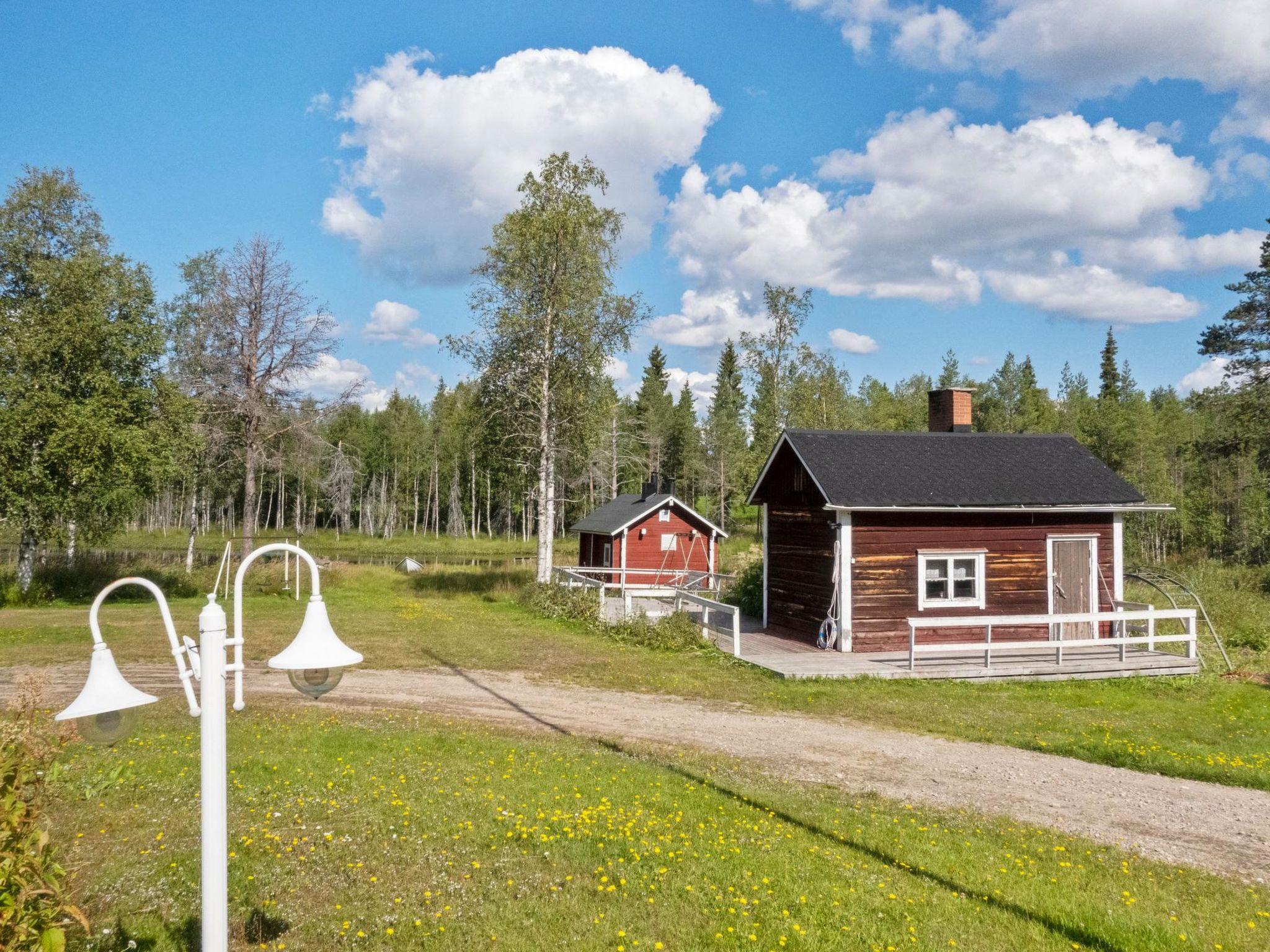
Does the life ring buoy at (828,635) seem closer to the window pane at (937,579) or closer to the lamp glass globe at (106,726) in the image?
the window pane at (937,579)

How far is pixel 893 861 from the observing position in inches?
288

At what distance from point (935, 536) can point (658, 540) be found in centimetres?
1438

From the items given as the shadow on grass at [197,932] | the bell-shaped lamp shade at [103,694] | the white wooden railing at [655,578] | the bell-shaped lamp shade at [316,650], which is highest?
the bell-shaped lamp shade at [316,650]

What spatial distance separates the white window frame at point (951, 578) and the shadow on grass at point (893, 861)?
1071 cm

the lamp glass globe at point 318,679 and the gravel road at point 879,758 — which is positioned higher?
the lamp glass globe at point 318,679

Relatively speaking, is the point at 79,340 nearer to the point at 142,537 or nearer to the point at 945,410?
the point at 945,410

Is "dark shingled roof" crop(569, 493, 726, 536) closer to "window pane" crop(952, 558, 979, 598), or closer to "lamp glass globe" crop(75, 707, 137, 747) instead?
"window pane" crop(952, 558, 979, 598)

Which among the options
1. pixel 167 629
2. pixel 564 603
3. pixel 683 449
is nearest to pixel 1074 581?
pixel 564 603

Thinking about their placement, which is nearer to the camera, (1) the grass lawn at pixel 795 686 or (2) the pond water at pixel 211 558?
(1) the grass lawn at pixel 795 686

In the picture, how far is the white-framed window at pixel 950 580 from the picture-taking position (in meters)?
19.6

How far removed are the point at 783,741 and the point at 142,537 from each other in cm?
6686

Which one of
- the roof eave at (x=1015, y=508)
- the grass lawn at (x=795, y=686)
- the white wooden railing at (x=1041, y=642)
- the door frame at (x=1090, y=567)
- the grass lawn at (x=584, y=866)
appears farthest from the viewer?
the door frame at (x=1090, y=567)

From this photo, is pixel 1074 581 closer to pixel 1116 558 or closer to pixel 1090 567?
pixel 1090 567

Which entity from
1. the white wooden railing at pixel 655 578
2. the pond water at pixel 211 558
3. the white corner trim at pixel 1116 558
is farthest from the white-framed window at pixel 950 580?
the pond water at pixel 211 558
